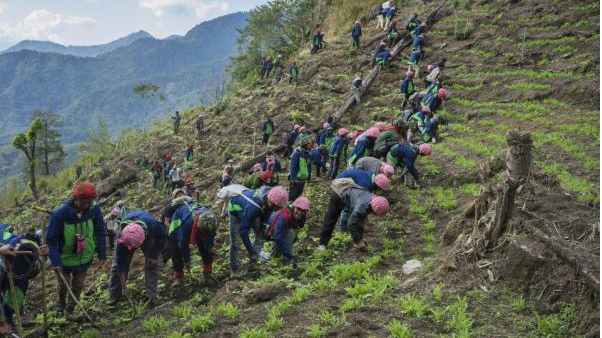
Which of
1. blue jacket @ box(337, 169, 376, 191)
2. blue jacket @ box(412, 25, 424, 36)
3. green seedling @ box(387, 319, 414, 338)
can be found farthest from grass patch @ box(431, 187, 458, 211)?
blue jacket @ box(412, 25, 424, 36)

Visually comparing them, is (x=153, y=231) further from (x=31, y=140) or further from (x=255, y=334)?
(x=31, y=140)

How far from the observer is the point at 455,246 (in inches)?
247

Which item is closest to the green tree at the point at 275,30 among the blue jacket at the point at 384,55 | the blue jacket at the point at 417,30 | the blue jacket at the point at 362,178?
the blue jacket at the point at 417,30

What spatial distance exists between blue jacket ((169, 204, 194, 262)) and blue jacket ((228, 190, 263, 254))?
0.73 m

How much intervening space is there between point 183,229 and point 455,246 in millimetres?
4269

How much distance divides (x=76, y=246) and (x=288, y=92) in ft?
68.6

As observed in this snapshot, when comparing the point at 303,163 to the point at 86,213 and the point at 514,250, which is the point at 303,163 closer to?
the point at 86,213

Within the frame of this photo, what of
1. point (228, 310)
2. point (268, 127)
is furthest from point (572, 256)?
point (268, 127)

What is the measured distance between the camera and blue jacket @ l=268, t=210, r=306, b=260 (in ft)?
23.2

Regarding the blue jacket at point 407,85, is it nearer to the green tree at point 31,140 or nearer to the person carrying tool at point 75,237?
the person carrying tool at point 75,237

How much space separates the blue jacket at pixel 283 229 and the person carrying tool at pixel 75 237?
269 cm

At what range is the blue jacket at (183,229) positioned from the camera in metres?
7.29

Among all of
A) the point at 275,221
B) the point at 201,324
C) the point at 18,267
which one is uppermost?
the point at 18,267

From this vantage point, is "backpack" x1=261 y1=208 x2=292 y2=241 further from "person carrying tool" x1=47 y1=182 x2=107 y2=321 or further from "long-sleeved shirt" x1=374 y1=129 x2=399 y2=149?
"long-sleeved shirt" x1=374 y1=129 x2=399 y2=149
